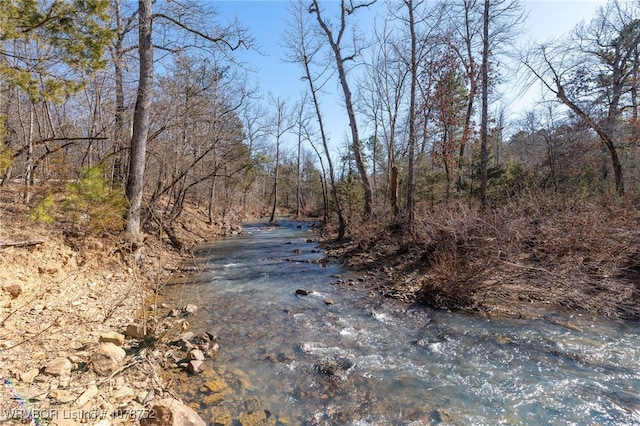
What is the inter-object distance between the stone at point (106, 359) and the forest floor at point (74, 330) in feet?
0.03

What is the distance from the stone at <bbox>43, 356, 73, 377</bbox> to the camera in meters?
3.21

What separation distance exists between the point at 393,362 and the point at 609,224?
19.2 feet

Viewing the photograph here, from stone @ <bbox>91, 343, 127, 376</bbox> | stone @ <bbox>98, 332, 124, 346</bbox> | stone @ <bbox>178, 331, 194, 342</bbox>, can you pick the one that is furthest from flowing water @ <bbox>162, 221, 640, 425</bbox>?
stone @ <bbox>98, 332, 124, 346</bbox>

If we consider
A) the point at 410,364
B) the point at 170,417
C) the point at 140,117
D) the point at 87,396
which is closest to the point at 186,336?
the point at 87,396

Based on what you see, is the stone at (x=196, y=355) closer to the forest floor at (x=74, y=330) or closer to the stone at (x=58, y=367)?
the forest floor at (x=74, y=330)

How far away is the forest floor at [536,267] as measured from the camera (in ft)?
19.5

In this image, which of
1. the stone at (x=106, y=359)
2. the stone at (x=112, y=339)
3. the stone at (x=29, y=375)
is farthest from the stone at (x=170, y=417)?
the stone at (x=112, y=339)

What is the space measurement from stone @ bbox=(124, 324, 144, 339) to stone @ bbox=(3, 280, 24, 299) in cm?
158

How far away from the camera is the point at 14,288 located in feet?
14.8

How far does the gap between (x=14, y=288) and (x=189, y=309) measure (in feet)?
8.54

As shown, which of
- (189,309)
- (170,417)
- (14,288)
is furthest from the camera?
(189,309)

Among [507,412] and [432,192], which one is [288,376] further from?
[432,192]

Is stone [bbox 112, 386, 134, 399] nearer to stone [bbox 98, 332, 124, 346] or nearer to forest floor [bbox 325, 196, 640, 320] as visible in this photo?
stone [bbox 98, 332, 124, 346]

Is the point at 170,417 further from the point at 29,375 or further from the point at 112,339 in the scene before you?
the point at 112,339
